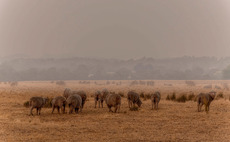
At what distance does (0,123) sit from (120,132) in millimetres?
7622

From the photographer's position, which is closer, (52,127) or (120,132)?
(120,132)

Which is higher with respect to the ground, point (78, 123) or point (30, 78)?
point (30, 78)

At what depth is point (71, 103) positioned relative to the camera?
20.8 meters

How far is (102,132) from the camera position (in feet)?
48.1

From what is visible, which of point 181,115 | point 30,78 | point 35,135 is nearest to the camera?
point 35,135

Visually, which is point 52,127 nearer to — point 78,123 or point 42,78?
point 78,123

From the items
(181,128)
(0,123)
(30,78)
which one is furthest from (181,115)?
(30,78)

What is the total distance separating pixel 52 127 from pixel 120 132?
4032mm

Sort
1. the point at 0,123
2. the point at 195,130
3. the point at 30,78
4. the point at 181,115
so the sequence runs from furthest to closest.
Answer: the point at 30,78 → the point at 181,115 → the point at 0,123 → the point at 195,130

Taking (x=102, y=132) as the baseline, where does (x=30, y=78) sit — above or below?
above

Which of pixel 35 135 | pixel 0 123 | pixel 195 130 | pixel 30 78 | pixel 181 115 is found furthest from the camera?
pixel 30 78

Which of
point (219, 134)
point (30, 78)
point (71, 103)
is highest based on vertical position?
point (30, 78)

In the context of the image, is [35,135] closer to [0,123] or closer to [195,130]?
[0,123]

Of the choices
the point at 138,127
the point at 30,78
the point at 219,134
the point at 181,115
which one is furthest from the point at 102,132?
the point at 30,78
